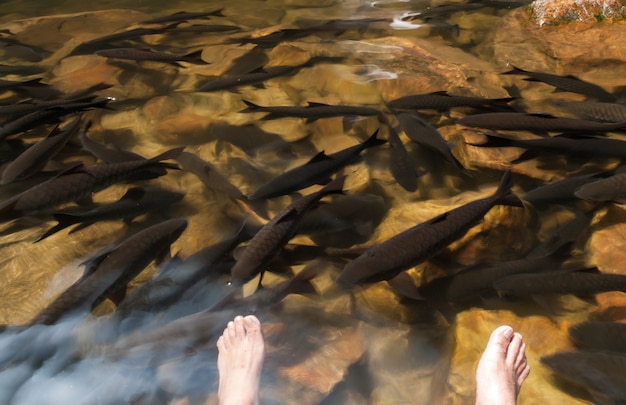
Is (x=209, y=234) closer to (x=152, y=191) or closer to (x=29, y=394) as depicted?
(x=152, y=191)

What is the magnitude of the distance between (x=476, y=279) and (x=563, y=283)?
468 millimetres

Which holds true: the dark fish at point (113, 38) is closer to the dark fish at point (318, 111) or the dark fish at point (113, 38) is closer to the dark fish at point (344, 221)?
the dark fish at point (318, 111)

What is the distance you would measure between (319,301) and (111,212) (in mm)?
1664

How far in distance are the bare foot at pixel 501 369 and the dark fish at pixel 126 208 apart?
94.9 inches

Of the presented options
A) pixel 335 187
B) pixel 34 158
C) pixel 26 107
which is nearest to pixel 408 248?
pixel 335 187

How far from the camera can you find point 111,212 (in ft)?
12.2

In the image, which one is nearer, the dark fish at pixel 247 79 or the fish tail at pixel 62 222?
the fish tail at pixel 62 222

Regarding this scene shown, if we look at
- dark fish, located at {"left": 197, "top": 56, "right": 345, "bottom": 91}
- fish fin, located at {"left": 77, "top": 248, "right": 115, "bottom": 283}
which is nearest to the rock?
dark fish, located at {"left": 197, "top": 56, "right": 345, "bottom": 91}

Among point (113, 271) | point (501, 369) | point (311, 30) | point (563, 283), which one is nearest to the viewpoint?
point (501, 369)

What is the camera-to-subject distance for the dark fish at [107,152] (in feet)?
13.5

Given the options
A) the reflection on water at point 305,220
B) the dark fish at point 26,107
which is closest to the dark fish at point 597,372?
the reflection on water at point 305,220

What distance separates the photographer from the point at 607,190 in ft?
11.1

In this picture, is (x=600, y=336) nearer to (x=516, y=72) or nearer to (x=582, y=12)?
(x=516, y=72)

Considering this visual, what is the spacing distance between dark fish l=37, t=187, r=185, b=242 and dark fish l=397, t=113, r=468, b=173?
6.12 ft
